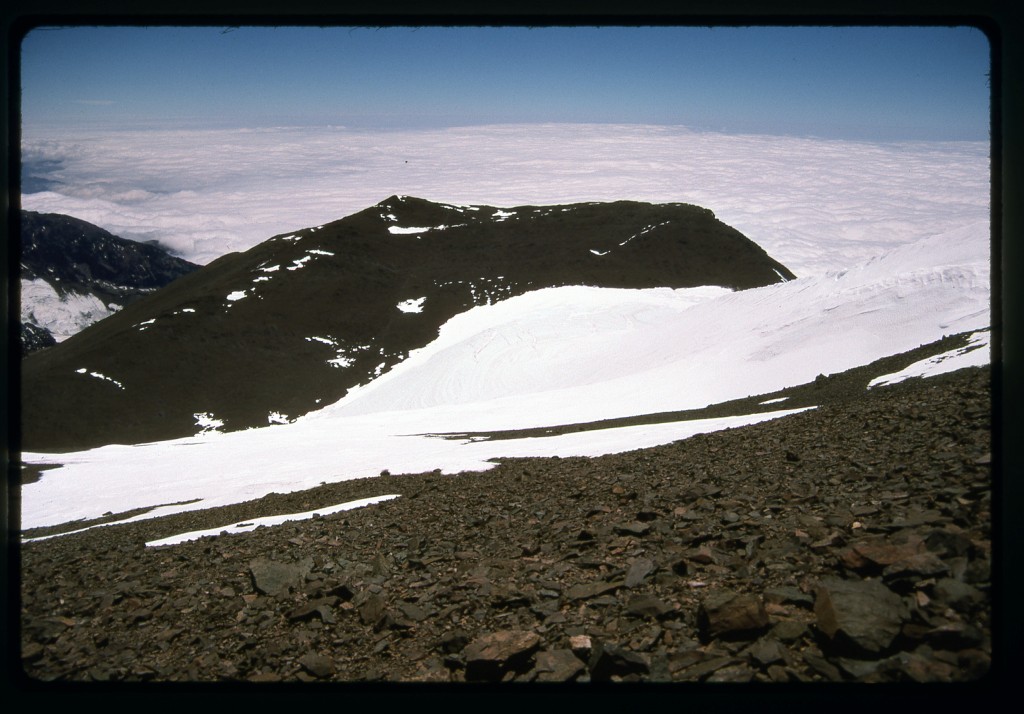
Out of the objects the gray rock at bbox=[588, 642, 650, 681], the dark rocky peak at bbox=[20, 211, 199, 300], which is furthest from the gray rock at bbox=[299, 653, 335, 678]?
the dark rocky peak at bbox=[20, 211, 199, 300]

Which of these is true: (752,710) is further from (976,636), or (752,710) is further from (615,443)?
(615,443)

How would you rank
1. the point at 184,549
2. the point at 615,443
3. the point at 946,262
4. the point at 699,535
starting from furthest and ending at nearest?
the point at 946,262, the point at 615,443, the point at 184,549, the point at 699,535

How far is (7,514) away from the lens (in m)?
2.92

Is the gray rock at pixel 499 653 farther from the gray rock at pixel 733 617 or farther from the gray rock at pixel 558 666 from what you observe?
the gray rock at pixel 733 617

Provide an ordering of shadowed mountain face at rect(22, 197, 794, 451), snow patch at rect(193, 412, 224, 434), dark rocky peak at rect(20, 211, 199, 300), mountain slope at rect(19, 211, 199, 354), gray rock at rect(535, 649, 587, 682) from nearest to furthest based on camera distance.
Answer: gray rock at rect(535, 649, 587, 682), snow patch at rect(193, 412, 224, 434), shadowed mountain face at rect(22, 197, 794, 451), mountain slope at rect(19, 211, 199, 354), dark rocky peak at rect(20, 211, 199, 300)

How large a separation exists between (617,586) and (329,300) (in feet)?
183

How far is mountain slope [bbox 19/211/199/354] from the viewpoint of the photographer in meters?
104

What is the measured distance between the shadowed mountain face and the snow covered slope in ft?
16.5

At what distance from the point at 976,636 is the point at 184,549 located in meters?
7.25

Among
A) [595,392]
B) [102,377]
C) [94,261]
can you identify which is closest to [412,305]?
[102,377]

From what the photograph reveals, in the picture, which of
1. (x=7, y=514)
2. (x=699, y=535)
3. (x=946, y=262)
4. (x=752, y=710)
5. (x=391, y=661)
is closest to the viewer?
(x=752, y=710)

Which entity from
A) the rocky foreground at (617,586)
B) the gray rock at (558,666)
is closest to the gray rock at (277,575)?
the rocky foreground at (617,586)

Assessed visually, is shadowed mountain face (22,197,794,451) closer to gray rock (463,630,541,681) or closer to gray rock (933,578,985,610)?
gray rock (463,630,541,681)

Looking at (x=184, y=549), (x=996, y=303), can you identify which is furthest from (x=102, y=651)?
(x=996, y=303)
